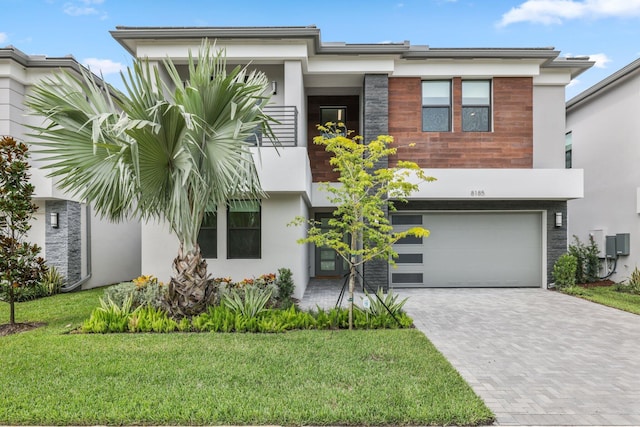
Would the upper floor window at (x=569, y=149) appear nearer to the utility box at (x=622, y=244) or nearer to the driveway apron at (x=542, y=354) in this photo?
the utility box at (x=622, y=244)

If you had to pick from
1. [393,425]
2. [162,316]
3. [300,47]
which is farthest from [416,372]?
[300,47]

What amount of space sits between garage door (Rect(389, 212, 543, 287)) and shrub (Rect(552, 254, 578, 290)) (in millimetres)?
588

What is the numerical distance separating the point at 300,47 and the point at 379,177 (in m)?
5.43

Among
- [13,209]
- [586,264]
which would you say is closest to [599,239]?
[586,264]

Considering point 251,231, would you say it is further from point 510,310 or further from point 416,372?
point 510,310

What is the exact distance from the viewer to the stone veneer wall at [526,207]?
1181 centimetres

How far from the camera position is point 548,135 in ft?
39.1

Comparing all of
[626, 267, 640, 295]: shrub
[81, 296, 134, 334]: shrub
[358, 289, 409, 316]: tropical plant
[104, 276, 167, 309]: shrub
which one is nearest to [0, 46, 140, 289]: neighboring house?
[104, 276, 167, 309]: shrub

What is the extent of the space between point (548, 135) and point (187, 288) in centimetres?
1203

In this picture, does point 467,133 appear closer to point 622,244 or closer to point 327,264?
point 622,244

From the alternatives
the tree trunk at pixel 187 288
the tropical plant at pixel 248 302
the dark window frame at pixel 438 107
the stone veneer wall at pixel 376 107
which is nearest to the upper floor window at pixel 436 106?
the dark window frame at pixel 438 107

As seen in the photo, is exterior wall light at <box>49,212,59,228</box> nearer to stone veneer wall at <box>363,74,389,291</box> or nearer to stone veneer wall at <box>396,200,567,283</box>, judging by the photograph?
stone veneer wall at <box>363,74,389,291</box>

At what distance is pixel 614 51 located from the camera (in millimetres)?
17656

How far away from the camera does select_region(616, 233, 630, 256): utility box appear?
482 inches
